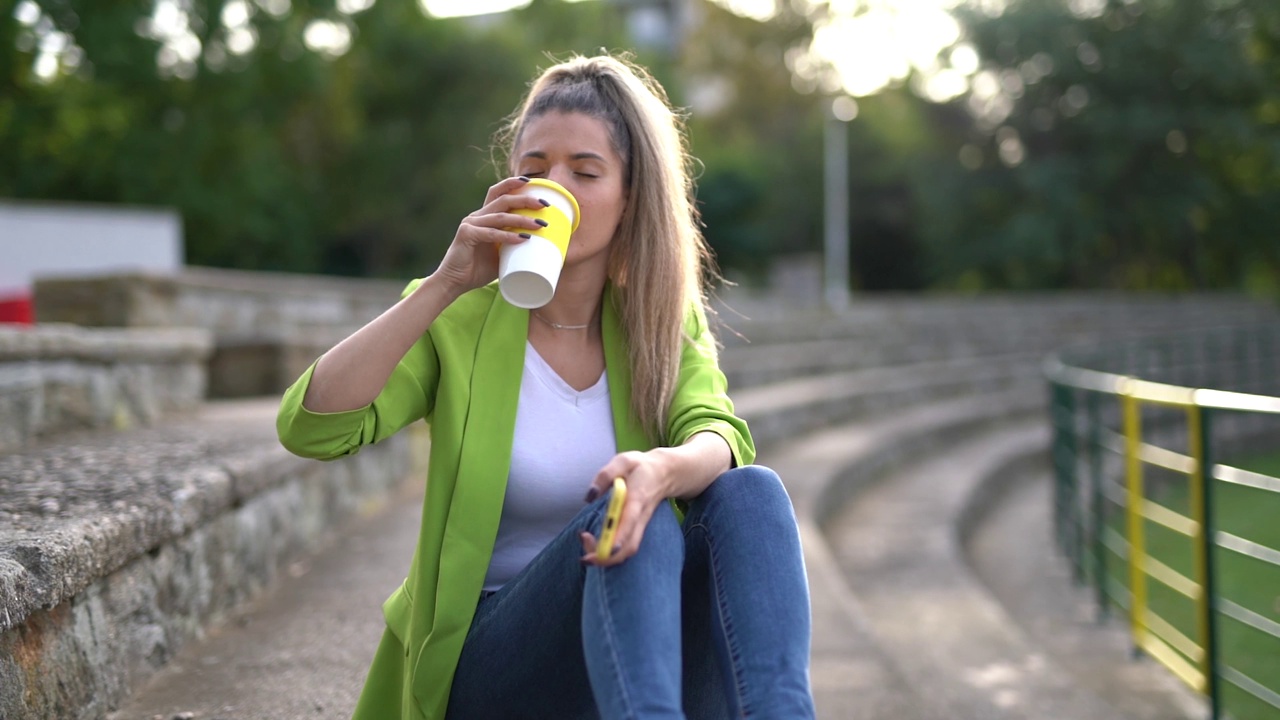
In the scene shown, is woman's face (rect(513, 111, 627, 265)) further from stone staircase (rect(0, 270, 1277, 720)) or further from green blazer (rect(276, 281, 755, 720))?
stone staircase (rect(0, 270, 1277, 720))

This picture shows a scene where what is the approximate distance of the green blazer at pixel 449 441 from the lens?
167cm

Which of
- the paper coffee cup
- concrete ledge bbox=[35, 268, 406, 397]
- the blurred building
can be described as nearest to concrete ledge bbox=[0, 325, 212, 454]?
concrete ledge bbox=[35, 268, 406, 397]

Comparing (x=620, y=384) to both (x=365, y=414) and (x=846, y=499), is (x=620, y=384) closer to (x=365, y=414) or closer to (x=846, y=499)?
(x=365, y=414)

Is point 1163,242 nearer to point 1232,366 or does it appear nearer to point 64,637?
point 1232,366

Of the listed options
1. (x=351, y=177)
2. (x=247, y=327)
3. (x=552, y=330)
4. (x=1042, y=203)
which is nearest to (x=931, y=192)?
(x=1042, y=203)

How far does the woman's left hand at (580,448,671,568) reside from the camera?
150cm

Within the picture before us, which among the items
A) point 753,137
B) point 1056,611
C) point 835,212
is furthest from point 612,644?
point 753,137

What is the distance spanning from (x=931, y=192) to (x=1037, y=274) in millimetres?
3654

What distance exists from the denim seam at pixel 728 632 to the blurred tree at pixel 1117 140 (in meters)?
23.0

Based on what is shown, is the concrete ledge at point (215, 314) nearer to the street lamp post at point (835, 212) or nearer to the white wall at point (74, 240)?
the white wall at point (74, 240)

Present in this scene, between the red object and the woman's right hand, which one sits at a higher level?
the woman's right hand

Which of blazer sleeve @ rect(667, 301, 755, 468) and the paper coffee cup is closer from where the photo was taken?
the paper coffee cup

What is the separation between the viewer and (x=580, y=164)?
181cm

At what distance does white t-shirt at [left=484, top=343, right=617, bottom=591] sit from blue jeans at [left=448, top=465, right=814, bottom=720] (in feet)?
0.35
